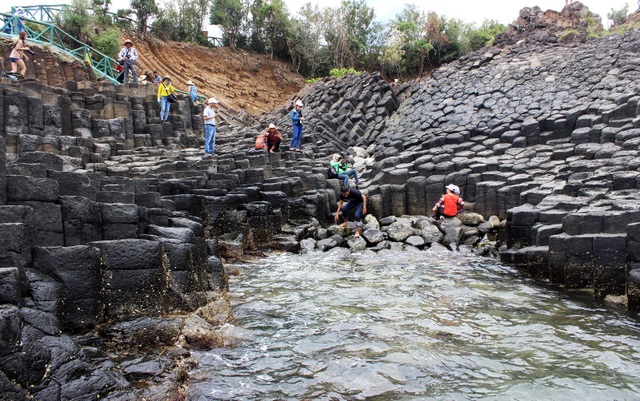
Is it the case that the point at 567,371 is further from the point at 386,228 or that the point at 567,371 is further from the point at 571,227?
the point at 386,228

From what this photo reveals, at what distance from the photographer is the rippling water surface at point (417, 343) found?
17.6ft

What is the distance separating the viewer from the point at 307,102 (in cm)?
2892

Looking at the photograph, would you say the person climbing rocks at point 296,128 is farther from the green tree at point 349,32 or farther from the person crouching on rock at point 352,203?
the green tree at point 349,32

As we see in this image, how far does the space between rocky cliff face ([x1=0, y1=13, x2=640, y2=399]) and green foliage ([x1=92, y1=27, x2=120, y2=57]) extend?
893 centimetres

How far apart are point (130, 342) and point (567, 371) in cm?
489

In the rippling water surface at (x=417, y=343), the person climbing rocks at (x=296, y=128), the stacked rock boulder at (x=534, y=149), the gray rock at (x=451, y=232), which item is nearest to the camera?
the rippling water surface at (x=417, y=343)

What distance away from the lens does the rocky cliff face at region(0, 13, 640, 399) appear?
19.1 feet

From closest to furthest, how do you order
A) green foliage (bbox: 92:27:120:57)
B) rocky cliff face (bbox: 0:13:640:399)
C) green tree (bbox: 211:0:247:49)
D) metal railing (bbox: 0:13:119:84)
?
rocky cliff face (bbox: 0:13:640:399), metal railing (bbox: 0:13:119:84), green foliage (bbox: 92:27:120:57), green tree (bbox: 211:0:247:49)

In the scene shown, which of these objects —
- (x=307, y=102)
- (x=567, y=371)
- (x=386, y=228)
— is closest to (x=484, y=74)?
(x=307, y=102)

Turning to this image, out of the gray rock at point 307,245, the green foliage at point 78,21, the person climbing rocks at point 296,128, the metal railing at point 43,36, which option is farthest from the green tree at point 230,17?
the gray rock at point 307,245

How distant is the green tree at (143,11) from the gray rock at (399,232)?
2789 centimetres

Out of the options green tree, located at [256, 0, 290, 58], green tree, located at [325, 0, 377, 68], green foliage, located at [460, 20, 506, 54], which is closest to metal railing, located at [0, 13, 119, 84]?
green tree, located at [256, 0, 290, 58]

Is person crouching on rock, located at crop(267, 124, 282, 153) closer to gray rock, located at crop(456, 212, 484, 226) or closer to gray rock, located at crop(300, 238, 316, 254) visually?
gray rock, located at crop(300, 238, 316, 254)

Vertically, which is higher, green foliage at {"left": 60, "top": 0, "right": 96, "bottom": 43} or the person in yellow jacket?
green foliage at {"left": 60, "top": 0, "right": 96, "bottom": 43}
